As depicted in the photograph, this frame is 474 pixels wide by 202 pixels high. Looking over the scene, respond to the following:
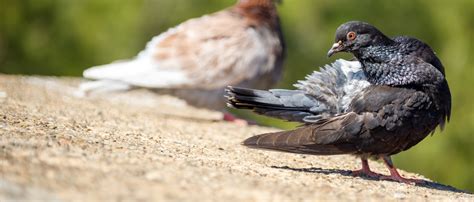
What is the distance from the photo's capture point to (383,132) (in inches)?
234

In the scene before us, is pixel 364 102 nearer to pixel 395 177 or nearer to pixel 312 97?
pixel 312 97

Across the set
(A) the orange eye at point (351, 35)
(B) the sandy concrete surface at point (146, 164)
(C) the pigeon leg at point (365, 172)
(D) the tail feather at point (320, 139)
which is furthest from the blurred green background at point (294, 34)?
(D) the tail feather at point (320, 139)

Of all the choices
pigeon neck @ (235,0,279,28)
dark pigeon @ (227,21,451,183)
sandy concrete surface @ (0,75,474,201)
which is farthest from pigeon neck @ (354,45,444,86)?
pigeon neck @ (235,0,279,28)

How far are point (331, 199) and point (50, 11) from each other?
10626mm

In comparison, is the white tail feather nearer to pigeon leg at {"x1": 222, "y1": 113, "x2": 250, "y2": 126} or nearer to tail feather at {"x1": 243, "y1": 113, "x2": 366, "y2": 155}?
pigeon leg at {"x1": 222, "y1": 113, "x2": 250, "y2": 126}

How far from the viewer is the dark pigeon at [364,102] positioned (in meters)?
5.94

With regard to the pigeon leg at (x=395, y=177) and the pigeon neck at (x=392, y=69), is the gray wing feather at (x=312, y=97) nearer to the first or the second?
the pigeon neck at (x=392, y=69)

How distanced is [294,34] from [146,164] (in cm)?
Result: 884

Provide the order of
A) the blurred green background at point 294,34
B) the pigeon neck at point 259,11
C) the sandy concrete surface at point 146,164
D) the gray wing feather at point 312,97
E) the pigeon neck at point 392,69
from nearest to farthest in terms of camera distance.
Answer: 1. the sandy concrete surface at point 146,164
2. the pigeon neck at point 392,69
3. the gray wing feather at point 312,97
4. the pigeon neck at point 259,11
5. the blurred green background at point 294,34

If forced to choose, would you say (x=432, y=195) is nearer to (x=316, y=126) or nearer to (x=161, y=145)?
(x=316, y=126)

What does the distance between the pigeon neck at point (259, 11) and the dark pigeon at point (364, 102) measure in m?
3.27

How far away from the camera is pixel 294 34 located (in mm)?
13445

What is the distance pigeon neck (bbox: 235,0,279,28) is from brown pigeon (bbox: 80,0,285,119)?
0.19ft

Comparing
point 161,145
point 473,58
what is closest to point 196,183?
point 161,145
